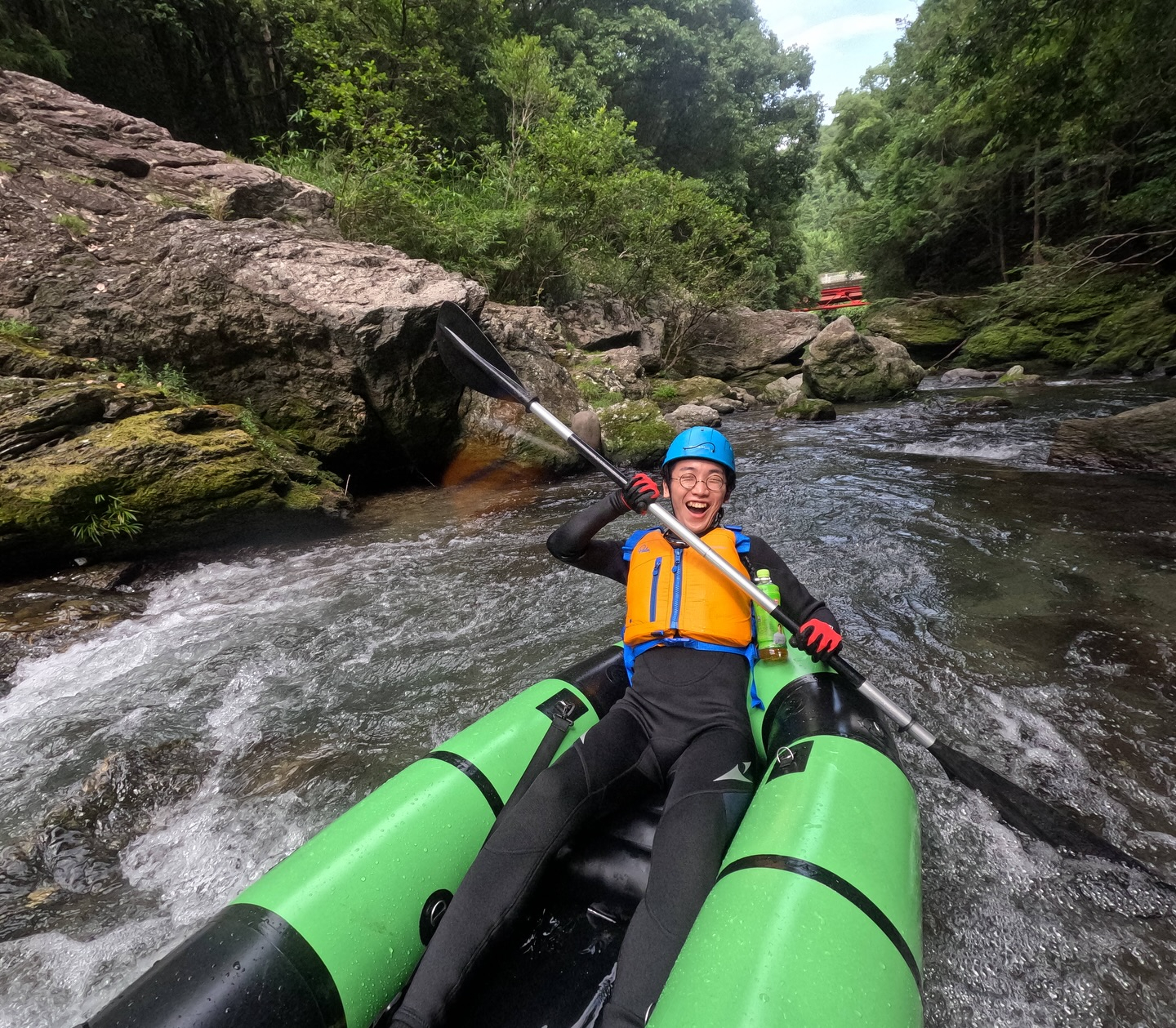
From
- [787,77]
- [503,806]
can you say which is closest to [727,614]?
[503,806]

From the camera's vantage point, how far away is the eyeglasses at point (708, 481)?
8.70 feet

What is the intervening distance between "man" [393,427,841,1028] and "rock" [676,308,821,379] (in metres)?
14.3

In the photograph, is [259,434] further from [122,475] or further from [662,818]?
[662,818]

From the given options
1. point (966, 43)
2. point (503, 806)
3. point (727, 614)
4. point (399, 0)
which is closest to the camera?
point (503, 806)

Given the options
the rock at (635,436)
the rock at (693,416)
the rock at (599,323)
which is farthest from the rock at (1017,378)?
the rock at (635,436)

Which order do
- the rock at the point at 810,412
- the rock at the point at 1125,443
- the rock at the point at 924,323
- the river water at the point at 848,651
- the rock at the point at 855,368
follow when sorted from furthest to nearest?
1. the rock at the point at 924,323
2. the rock at the point at 855,368
3. the rock at the point at 810,412
4. the rock at the point at 1125,443
5. the river water at the point at 848,651

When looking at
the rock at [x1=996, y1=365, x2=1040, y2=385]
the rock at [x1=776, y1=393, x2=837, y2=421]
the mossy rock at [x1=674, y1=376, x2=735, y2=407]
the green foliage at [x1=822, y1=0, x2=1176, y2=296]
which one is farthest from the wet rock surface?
the rock at [x1=996, y1=365, x2=1040, y2=385]

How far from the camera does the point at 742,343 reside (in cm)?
1752

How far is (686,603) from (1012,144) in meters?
9.03

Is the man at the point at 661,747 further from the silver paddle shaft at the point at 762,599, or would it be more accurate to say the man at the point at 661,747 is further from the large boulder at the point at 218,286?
the large boulder at the point at 218,286

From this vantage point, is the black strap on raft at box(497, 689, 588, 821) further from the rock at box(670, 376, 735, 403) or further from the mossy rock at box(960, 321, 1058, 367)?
the mossy rock at box(960, 321, 1058, 367)

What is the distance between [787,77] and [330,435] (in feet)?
85.2

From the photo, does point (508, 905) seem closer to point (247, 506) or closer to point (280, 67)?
point (247, 506)

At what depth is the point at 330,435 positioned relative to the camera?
6773 millimetres
